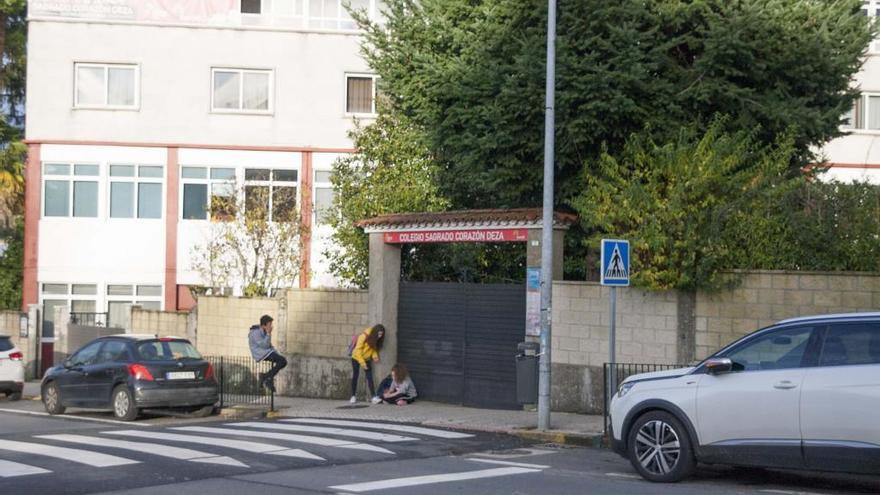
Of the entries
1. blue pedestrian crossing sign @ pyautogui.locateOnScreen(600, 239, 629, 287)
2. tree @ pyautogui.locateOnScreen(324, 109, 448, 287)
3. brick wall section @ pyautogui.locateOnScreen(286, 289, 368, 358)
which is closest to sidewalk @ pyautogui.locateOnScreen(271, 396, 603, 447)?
brick wall section @ pyautogui.locateOnScreen(286, 289, 368, 358)

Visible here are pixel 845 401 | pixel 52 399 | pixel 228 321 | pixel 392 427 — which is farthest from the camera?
pixel 228 321

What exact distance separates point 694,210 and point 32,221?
24506mm

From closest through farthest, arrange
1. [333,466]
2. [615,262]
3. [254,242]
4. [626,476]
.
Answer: [626,476] < [333,466] < [615,262] < [254,242]

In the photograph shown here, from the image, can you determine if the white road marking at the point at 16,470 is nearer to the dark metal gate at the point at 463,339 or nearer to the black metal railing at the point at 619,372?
the black metal railing at the point at 619,372

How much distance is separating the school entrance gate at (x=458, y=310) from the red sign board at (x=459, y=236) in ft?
0.05

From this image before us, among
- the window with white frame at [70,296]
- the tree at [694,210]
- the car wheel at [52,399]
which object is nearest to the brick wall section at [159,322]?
the car wheel at [52,399]

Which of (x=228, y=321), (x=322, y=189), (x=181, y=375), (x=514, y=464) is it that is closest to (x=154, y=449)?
(x=514, y=464)

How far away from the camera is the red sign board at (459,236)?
1903 centimetres

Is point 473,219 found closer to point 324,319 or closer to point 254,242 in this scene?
point 324,319

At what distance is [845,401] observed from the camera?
10.4 metres

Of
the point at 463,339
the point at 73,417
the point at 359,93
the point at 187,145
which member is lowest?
the point at 73,417

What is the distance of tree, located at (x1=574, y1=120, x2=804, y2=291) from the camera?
1658 cm

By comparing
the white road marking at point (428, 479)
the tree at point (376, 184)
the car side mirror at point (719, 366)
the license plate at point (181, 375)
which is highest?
the tree at point (376, 184)

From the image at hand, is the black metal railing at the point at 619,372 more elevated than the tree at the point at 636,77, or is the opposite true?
the tree at the point at 636,77
